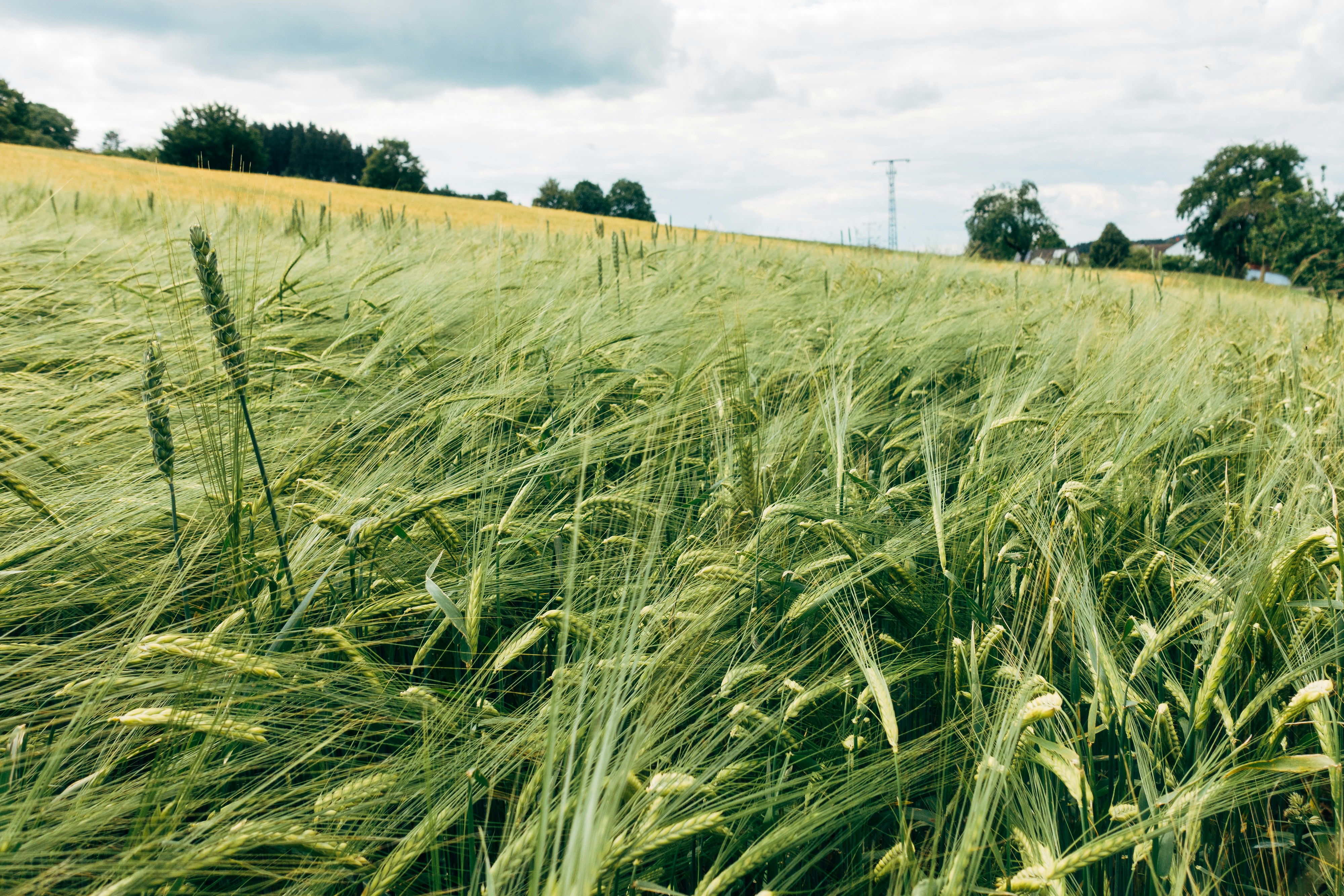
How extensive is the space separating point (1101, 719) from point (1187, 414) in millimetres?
1128

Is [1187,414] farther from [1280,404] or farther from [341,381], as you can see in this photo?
[341,381]

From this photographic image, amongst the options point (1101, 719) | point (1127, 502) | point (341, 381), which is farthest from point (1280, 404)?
point (341, 381)

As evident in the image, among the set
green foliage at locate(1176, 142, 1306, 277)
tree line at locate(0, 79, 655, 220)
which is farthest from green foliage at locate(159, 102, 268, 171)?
green foliage at locate(1176, 142, 1306, 277)

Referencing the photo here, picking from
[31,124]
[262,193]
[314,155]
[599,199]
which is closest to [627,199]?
[599,199]

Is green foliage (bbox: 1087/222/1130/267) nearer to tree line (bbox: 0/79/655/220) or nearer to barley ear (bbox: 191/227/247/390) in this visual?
tree line (bbox: 0/79/655/220)

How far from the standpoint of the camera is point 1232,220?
127ft

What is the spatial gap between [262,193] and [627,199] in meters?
55.3

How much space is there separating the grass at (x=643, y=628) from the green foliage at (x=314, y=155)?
68645 millimetres

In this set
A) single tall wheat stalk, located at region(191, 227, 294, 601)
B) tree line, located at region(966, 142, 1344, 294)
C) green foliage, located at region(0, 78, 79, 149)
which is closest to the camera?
single tall wheat stalk, located at region(191, 227, 294, 601)

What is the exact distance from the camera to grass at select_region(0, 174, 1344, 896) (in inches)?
26.9

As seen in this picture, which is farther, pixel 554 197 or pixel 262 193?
pixel 554 197

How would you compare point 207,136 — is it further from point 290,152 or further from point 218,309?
point 290,152

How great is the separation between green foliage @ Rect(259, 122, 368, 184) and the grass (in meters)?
68.6

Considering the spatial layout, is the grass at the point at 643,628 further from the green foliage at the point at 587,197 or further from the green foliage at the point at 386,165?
the green foliage at the point at 587,197
